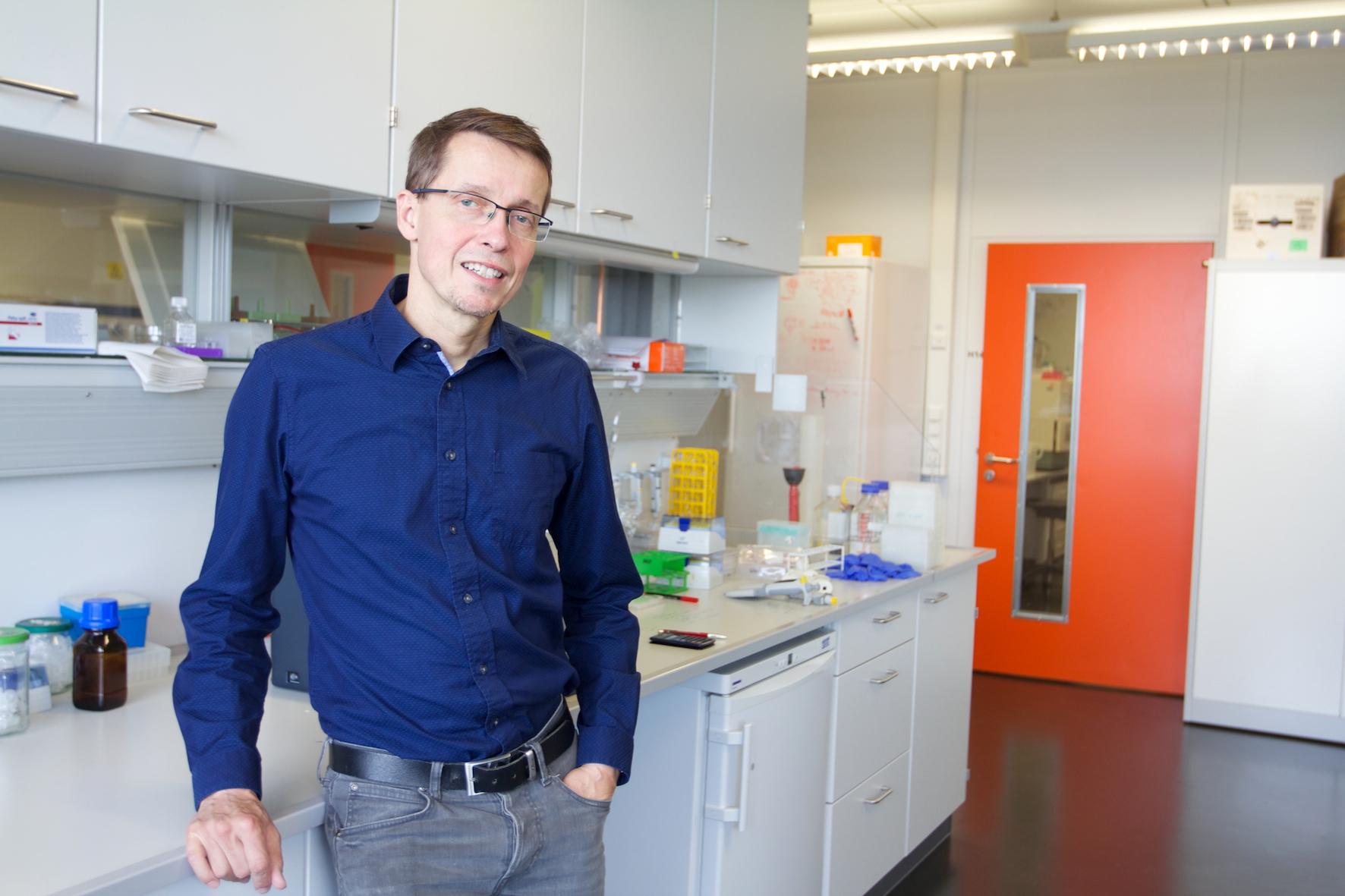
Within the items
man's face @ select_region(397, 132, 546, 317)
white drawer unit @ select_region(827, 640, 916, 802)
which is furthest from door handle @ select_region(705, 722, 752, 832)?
man's face @ select_region(397, 132, 546, 317)

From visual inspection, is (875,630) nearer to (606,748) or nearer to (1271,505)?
(606,748)

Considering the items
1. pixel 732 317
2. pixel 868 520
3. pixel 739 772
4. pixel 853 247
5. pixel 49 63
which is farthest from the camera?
pixel 853 247

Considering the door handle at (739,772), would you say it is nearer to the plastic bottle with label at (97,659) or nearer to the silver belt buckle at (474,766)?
the silver belt buckle at (474,766)

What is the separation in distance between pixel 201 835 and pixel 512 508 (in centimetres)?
49

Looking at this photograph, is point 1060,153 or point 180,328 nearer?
point 180,328

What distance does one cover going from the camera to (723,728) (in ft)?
6.82

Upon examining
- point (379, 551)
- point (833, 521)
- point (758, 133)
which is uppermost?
point (758, 133)

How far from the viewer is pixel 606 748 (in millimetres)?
1450

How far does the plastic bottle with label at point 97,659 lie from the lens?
5.35 feet

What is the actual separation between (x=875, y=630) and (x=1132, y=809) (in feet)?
5.11

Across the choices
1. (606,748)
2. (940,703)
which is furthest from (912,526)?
(606,748)

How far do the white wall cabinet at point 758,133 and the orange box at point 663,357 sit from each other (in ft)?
0.92

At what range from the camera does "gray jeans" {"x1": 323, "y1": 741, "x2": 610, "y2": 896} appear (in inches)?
50.0

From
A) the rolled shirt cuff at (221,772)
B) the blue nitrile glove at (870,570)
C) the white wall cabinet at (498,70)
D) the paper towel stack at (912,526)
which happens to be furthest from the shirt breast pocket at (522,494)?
the paper towel stack at (912,526)
